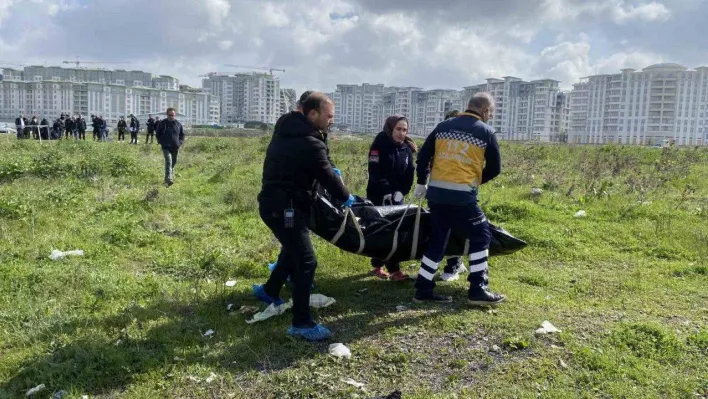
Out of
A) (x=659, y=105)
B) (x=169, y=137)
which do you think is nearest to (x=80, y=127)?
(x=169, y=137)

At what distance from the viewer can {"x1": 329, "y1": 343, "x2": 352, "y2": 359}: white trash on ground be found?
3.97 m

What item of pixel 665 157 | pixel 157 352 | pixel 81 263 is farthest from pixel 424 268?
pixel 665 157

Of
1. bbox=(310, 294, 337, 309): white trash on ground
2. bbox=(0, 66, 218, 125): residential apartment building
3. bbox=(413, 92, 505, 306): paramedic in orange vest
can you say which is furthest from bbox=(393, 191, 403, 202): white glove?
bbox=(0, 66, 218, 125): residential apartment building

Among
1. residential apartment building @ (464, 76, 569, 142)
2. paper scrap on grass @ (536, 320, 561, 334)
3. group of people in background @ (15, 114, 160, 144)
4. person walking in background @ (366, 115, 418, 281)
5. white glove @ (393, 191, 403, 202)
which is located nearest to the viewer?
paper scrap on grass @ (536, 320, 561, 334)

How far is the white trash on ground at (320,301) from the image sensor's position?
4988mm

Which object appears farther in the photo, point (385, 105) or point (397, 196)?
point (385, 105)

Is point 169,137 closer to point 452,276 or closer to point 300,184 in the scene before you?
point 452,276

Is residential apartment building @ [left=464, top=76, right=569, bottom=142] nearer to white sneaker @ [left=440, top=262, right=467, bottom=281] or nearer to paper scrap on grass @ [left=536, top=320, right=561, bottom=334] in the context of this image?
white sneaker @ [left=440, top=262, right=467, bottom=281]

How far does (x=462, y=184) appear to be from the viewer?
480 cm

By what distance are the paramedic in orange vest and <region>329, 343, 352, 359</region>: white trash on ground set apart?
1275mm

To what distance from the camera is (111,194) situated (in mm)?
10281

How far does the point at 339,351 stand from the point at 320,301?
41.3 inches

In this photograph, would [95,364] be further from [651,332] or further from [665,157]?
[665,157]

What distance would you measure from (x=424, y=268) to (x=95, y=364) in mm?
2800
